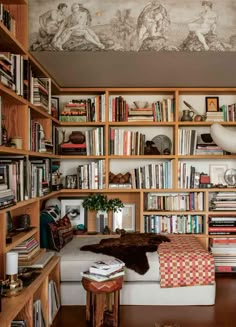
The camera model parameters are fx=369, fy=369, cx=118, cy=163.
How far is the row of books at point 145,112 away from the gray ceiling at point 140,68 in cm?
22

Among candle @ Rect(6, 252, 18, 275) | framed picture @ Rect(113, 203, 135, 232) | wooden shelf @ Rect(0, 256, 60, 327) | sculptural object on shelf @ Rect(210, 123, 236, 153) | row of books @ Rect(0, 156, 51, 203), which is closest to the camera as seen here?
wooden shelf @ Rect(0, 256, 60, 327)

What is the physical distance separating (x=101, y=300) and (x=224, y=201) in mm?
2168

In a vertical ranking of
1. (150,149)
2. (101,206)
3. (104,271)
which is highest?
(150,149)

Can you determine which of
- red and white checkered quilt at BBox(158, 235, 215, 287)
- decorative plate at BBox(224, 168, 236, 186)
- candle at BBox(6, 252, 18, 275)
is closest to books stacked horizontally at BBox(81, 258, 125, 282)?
red and white checkered quilt at BBox(158, 235, 215, 287)

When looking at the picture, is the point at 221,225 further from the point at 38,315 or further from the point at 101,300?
the point at 38,315

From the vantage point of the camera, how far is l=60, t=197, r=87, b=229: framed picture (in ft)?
15.0

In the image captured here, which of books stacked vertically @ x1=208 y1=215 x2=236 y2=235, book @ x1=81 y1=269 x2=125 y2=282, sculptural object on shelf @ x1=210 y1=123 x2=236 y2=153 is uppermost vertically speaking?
sculptural object on shelf @ x1=210 y1=123 x2=236 y2=153

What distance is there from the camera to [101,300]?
2879 millimetres

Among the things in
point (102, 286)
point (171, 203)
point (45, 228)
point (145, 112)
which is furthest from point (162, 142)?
point (102, 286)

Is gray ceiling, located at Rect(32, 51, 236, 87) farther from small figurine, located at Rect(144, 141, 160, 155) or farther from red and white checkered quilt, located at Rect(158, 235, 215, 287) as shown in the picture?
red and white checkered quilt, located at Rect(158, 235, 215, 287)

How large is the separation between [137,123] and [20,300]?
2.67 m

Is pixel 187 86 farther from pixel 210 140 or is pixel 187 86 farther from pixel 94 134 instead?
pixel 94 134

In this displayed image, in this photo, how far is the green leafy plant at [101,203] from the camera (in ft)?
14.2

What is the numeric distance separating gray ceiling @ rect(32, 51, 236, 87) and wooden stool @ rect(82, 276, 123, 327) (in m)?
1.86
